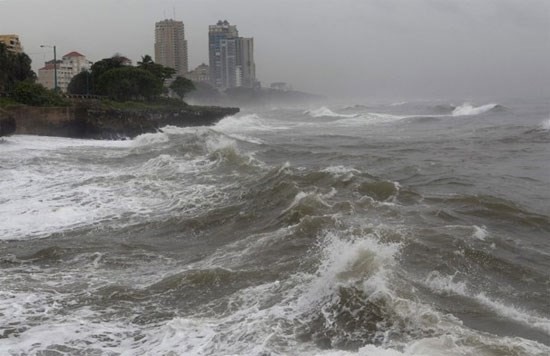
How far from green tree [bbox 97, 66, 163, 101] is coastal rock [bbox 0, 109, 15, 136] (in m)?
22.7

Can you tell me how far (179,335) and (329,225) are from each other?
4.37 m

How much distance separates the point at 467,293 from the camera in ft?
22.6

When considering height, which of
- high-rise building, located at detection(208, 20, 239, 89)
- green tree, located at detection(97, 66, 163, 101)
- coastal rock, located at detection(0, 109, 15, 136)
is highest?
high-rise building, located at detection(208, 20, 239, 89)

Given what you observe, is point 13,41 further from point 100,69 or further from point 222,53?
point 222,53

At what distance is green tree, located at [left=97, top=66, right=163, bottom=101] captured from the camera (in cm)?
5022

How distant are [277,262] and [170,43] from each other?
138795 mm

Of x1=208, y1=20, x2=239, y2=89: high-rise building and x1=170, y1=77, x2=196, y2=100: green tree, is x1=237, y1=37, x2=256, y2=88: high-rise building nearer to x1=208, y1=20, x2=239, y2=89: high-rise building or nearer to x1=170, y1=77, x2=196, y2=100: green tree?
x1=208, y1=20, x2=239, y2=89: high-rise building

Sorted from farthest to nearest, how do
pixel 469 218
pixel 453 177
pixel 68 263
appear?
pixel 453 177 < pixel 469 218 < pixel 68 263

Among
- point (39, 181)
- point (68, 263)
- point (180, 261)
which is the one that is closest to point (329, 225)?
point (180, 261)

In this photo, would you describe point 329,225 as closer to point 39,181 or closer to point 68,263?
point 68,263

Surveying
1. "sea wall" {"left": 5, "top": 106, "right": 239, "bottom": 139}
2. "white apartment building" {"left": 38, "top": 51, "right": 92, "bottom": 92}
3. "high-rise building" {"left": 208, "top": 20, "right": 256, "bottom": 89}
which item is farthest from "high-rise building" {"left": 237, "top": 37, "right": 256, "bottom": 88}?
"sea wall" {"left": 5, "top": 106, "right": 239, "bottom": 139}

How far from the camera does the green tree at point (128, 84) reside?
50219mm

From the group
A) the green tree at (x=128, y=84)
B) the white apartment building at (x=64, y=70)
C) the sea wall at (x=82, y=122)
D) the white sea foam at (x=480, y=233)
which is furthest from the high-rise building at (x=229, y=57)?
the white sea foam at (x=480, y=233)

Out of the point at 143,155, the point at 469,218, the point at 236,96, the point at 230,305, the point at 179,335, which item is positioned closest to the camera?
the point at 179,335
